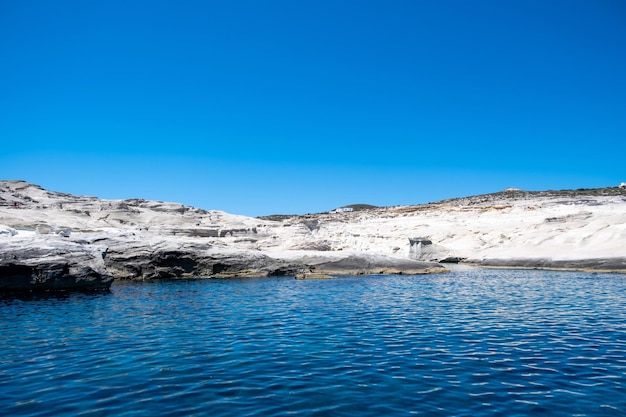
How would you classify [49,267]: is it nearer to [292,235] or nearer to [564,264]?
[292,235]

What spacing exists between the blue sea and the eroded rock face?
Answer: 1736 mm

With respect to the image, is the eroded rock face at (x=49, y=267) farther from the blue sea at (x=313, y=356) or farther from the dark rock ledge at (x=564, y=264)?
the dark rock ledge at (x=564, y=264)

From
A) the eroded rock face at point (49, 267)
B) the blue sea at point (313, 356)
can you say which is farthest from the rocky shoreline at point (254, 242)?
the blue sea at point (313, 356)

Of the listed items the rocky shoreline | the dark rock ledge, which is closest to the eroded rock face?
the rocky shoreline

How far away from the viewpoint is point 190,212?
58.1m

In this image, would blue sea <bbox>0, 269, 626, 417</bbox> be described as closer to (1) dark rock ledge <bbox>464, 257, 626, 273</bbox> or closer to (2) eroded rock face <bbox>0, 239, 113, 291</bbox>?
(2) eroded rock face <bbox>0, 239, 113, 291</bbox>

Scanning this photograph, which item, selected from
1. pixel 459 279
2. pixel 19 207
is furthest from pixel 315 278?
pixel 19 207

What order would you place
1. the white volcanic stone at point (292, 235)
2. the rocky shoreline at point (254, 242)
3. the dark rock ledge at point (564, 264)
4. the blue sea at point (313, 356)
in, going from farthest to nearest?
the dark rock ledge at point (564, 264) < the white volcanic stone at point (292, 235) < the rocky shoreline at point (254, 242) < the blue sea at point (313, 356)

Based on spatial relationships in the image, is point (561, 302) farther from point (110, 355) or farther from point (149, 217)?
point (149, 217)

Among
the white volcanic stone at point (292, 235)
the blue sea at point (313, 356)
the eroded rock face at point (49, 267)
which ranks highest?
the white volcanic stone at point (292, 235)

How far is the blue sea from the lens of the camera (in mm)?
8789

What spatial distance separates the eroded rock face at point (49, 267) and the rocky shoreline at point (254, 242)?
46 millimetres

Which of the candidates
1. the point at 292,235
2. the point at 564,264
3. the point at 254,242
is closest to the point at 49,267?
the point at 254,242

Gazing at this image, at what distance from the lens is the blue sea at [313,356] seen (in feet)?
28.8
